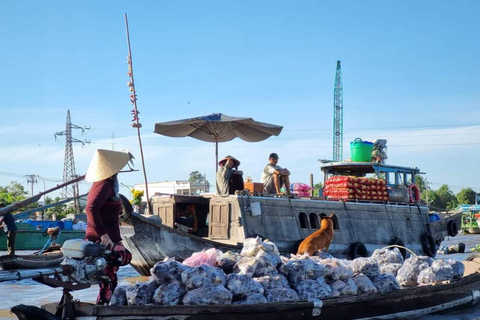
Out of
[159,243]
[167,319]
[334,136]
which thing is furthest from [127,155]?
[334,136]

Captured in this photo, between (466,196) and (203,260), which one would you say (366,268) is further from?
(466,196)

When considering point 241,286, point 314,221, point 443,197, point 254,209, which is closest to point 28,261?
point 241,286

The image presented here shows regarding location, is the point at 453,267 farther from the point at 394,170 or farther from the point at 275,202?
the point at 394,170

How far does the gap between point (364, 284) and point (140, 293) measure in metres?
2.97

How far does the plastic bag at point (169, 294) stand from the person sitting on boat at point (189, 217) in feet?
27.6

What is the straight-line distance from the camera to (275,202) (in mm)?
14727

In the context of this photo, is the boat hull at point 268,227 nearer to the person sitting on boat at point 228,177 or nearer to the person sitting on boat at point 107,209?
the person sitting on boat at point 228,177

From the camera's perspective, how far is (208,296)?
20.9ft

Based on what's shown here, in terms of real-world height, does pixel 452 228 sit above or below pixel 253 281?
below

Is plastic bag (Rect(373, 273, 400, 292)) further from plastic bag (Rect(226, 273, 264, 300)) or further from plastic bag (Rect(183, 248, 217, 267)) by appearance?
plastic bag (Rect(183, 248, 217, 267))

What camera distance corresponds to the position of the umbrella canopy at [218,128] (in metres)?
14.6

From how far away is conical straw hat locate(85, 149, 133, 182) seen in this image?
6.34 meters

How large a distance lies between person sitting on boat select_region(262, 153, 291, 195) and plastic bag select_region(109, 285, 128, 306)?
8687 mm

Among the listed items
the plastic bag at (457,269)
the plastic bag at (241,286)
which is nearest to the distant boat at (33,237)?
the plastic bag at (457,269)
